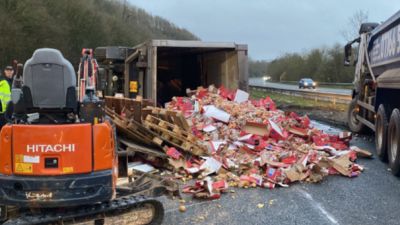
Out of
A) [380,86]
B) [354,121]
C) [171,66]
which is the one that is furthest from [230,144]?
[171,66]

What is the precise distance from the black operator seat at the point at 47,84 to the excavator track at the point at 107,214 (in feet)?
3.64

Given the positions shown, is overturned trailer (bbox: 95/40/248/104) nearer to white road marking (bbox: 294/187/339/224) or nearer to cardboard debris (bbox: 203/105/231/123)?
cardboard debris (bbox: 203/105/231/123)

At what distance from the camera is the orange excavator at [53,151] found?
179 inches

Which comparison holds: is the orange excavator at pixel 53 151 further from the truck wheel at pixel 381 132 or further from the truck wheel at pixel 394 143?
the truck wheel at pixel 381 132

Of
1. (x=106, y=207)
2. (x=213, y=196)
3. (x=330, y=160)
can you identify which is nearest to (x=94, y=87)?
(x=106, y=207)

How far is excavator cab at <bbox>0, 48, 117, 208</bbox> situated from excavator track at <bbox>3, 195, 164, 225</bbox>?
0.21 metres

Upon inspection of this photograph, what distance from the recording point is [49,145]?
4559mm

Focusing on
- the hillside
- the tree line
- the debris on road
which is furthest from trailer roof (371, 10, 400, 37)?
the tree line

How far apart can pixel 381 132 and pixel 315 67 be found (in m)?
57.2

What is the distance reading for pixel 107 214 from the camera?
5.04 meters

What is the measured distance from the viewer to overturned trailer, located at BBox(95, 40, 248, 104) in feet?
35.5

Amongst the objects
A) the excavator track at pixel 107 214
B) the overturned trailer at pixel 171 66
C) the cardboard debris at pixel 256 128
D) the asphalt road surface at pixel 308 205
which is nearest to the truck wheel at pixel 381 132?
the asphalt road surface at pixel 308 205

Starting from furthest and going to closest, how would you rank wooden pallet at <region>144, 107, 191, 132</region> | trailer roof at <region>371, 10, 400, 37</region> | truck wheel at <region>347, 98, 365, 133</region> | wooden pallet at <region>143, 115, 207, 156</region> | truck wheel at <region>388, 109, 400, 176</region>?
truck wheel at <region>347, 98, 365, 133</region>
trailer roof at <region>371, 10, 400, 37</region>
wooden pallet at <region>144, 107, 191, 132</region>
wooden pallet at <region>143, 115, 207, 156</region>
truck wheel at <region>388, 109, 400, 176</region>

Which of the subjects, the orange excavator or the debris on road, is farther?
the debris on road
